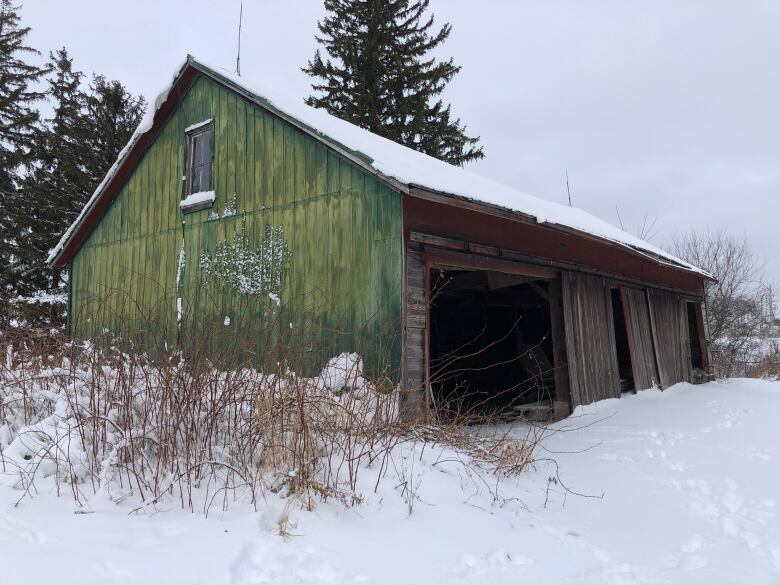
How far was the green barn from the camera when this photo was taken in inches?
266

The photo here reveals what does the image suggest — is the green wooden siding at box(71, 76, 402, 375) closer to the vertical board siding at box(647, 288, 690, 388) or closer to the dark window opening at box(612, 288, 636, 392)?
the dark window opening at box(612, 288, 636, 392)

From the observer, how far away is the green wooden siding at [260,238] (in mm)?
6840

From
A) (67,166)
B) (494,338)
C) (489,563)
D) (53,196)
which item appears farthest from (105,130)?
(489,563)

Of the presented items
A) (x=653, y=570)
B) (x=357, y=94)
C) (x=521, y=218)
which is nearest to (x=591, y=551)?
(x=653, y=570)

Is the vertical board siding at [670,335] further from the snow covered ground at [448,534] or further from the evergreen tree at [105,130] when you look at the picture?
the evergreen tree at [105,130]

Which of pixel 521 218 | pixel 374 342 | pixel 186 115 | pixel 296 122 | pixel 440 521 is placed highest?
pixel 186 115

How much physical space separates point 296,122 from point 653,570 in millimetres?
6533

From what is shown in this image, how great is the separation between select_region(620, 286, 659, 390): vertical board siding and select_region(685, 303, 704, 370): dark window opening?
3.61m

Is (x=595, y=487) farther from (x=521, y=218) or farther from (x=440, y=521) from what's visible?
(x=521, y=218)

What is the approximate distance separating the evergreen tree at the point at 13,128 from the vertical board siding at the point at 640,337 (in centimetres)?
1781

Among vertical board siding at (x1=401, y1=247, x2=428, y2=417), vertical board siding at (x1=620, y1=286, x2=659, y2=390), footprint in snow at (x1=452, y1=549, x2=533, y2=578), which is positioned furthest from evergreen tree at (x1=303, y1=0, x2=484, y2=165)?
footprint in snow at (x1=452, y1=549, x2=533, y2=578)

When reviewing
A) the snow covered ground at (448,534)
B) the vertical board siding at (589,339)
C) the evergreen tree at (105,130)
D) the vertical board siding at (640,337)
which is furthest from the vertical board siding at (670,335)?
the evergreen tree at (105,130)

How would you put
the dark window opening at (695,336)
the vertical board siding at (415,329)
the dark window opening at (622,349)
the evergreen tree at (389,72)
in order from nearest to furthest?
the vertical board siding at (415,329) → the dark window opening at (622,349) → the dark window opening at (695,336) → the evergreen tree at (389,72)

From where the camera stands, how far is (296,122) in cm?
777
